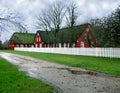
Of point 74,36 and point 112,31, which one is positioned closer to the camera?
point 112,31

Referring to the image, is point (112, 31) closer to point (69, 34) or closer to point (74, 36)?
point (74, 36)

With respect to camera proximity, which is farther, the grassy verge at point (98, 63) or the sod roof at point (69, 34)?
the sod roof at point (69, 34)

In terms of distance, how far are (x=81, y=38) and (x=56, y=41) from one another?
267 inches

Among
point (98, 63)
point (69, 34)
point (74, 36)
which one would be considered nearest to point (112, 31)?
point (98, 63)

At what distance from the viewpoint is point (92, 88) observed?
10875 millimetres

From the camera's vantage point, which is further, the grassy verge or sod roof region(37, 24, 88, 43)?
sod roof region(37, 24, 88, 43)

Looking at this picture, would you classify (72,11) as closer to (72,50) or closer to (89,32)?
(89,32)

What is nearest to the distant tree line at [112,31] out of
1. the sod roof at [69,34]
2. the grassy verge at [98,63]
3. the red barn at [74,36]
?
the grassy verge at [98,63]

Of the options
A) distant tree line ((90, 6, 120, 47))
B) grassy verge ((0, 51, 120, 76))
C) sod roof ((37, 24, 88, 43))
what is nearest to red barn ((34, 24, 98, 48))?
sod roof ((37, 24, 88, 43))

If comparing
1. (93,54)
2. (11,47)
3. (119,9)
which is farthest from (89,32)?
(11,47)

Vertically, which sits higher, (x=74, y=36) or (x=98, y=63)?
(x=74, y=36)

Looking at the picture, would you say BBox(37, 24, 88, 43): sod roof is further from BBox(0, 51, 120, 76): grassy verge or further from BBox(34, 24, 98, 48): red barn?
BBox(0, 51, 120, 76): grassy verge

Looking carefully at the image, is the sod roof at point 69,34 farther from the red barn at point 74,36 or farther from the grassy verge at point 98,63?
the grassy verge at point 98,63

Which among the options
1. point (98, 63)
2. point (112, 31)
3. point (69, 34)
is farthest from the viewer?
point (69, 34)
